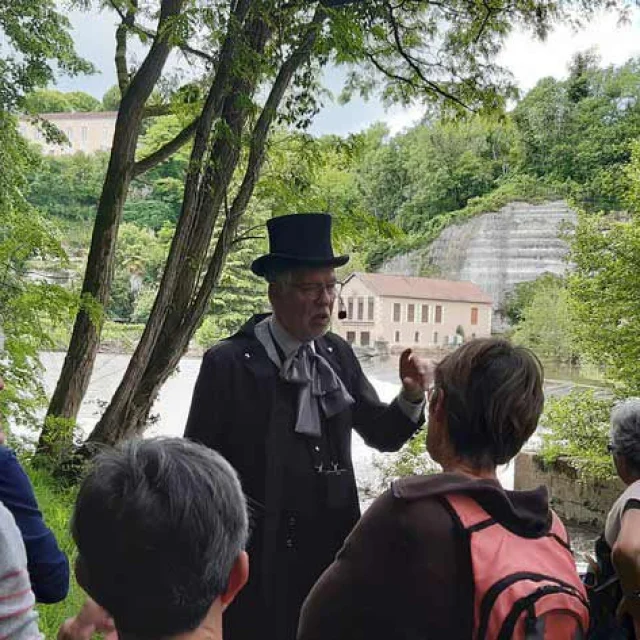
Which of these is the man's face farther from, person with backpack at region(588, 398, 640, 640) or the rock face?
the rock face

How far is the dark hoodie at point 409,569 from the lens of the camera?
89cm

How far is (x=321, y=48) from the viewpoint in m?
3.88

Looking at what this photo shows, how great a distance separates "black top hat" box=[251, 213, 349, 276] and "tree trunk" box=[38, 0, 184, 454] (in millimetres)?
3145

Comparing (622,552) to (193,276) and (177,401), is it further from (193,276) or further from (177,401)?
(177,401)

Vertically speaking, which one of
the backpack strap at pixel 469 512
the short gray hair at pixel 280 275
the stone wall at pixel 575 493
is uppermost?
the short gray hair at pixel 280 275

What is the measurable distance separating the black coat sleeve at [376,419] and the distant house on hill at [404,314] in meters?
15.7

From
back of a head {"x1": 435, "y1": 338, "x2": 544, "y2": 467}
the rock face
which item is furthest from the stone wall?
the rock face

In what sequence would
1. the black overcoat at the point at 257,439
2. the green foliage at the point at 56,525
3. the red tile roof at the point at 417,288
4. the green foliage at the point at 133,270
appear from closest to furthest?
the black overcoat at the point at 257,439 → the green foliage at the point at 56,525 → the green foliage at the point at 133,270 → the red tile roof at the point at 417,288

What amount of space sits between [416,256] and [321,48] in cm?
3353

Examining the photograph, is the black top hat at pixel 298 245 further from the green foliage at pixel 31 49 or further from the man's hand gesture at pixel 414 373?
the green foliage at pixel 31 49

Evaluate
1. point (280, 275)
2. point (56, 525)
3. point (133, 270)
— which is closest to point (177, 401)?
point (133, 270)

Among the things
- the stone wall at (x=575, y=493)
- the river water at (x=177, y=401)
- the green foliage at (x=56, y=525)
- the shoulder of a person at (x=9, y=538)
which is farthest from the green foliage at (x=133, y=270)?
the shoulder of a person at (x=9, y=538)

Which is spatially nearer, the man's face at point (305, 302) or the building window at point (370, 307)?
the man's face at point (305, 302)

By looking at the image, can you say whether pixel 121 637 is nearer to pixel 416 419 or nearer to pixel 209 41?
pixel 416 419
